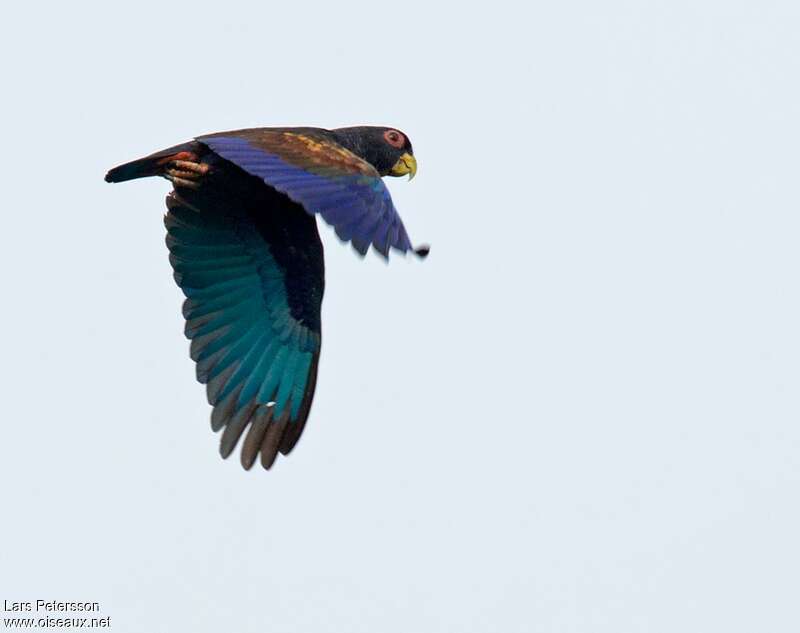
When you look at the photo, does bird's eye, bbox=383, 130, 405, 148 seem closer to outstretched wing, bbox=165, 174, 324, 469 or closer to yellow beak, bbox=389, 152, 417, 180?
yellow beak, bbox=389, 152, 417, 180

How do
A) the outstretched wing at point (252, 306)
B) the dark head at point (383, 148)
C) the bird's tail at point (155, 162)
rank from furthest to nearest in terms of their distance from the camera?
the dark head at point (383, 148) → the outstretched wing at point (252, 306) → the bird's tail at point (155, 162)

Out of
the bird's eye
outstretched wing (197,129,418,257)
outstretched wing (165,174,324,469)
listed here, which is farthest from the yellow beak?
outstretched wing (197,129,418,257)

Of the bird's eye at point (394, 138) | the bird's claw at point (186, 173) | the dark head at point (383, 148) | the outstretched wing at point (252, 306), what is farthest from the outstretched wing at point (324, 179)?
the bird's eye at point (394, 138)

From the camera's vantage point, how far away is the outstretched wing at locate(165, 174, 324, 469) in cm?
1359

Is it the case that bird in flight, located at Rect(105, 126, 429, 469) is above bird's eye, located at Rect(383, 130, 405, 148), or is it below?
below

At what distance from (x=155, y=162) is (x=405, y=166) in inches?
114

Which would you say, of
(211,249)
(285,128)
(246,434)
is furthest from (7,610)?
(285,128)

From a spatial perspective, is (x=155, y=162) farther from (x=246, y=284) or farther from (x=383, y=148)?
(x=383, y=148)

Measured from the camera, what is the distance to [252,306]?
45.7 feet

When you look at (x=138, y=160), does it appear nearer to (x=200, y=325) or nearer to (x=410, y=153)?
(x=200, y=325)

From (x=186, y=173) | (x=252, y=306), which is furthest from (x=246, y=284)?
(x=186, y=173)

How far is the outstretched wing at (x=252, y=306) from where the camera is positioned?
13.6m

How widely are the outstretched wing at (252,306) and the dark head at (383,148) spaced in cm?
103

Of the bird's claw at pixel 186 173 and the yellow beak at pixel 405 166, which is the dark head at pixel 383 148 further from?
the bird's claw at pixel 186 173
